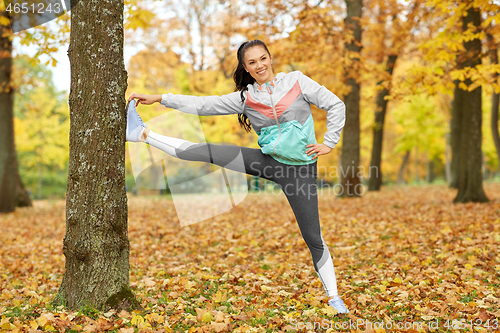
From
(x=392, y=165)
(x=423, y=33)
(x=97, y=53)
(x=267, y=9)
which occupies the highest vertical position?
(x=423, y=33)

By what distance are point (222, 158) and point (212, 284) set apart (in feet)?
5.39

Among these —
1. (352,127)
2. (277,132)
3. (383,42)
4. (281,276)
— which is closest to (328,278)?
(281,276)

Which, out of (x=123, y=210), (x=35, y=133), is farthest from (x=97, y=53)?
(x=35, y=133)

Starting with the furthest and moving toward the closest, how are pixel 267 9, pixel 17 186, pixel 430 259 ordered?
1. pixel 17 186
2. pixel 267 9
3. pixel 430 259

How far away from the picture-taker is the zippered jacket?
305cm

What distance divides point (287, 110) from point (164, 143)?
1080 mm

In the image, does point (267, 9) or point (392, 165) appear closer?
point (267, 9)

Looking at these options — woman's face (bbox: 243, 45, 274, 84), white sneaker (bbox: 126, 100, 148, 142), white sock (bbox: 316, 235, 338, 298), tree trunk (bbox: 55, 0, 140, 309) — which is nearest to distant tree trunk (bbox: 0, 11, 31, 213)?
tree trunk (bbox: 55, 0, 140, 309)

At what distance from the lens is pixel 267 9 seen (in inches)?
416

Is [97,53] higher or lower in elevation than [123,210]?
higher

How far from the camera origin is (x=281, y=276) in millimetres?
4426

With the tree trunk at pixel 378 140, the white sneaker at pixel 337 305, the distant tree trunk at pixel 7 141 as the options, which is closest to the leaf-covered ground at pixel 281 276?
the white sneaker at pixel 337 305

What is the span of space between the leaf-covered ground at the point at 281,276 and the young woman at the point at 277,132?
0.57 m

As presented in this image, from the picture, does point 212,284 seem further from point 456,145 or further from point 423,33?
point 423,33
